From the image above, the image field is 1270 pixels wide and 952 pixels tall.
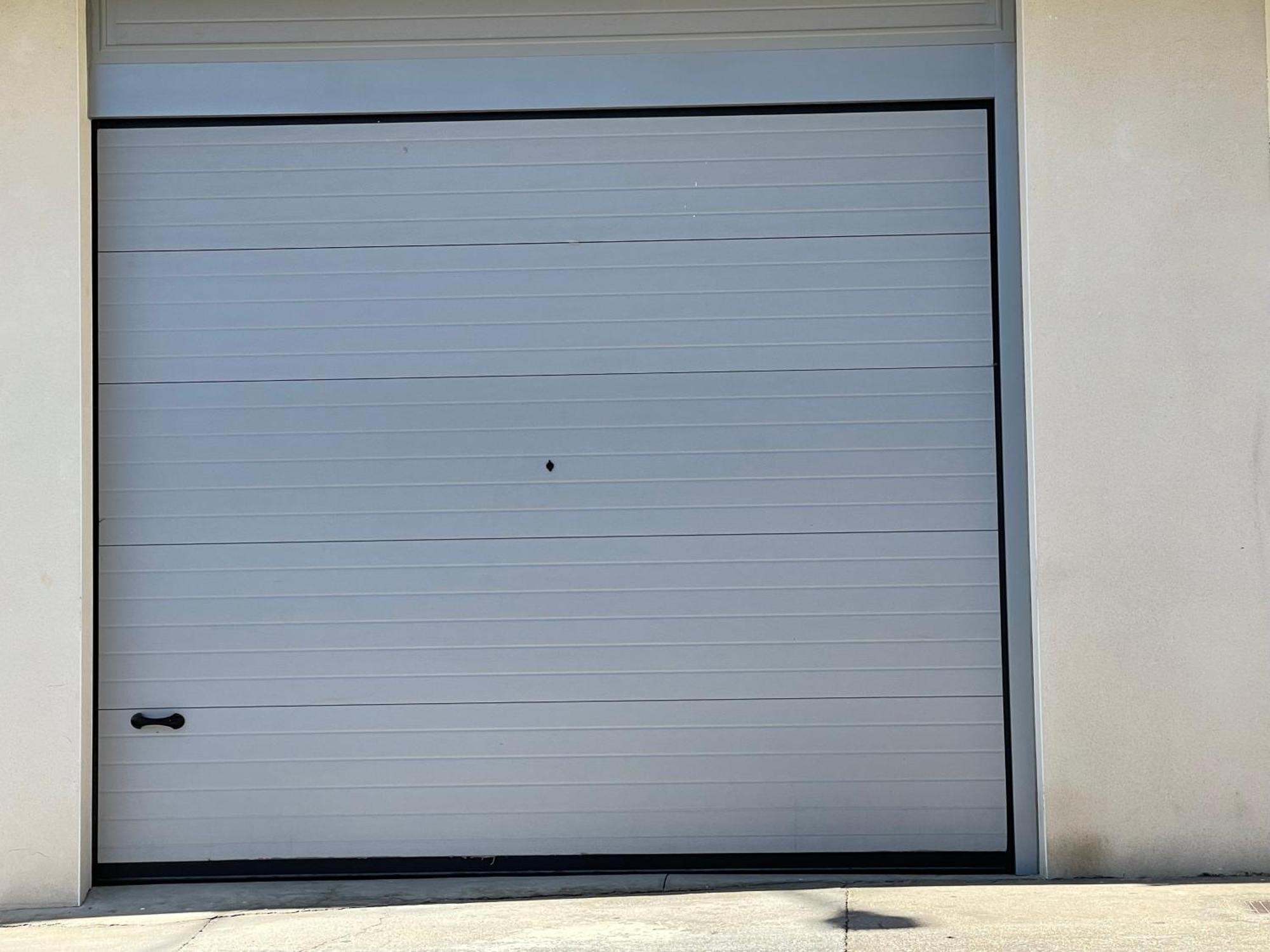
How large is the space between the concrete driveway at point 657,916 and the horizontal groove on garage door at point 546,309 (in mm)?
2199

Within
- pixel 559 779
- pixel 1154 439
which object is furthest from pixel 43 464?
pixel 1154 439

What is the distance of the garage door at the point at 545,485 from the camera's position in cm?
576

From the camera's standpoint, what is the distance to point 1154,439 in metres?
5.48

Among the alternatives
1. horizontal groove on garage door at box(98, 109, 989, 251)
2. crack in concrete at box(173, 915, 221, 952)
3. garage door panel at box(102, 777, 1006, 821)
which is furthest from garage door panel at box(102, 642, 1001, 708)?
horizontal groove on garage door at box(98, 109, 989, 251)

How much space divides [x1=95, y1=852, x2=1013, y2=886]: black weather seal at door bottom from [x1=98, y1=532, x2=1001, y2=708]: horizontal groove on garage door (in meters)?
0.69

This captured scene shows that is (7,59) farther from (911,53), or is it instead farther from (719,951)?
(719,951)

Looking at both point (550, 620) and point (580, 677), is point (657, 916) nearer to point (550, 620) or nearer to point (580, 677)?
point (580, 677)

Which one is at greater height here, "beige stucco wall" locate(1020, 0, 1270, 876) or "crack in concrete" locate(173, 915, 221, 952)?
"beige stucco wall" locate(1020, 0, 1270, 876)

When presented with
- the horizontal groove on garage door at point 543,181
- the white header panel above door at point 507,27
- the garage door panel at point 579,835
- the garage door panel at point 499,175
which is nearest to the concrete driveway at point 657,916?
the garage door panel at point 579,835

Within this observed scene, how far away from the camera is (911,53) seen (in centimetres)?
581

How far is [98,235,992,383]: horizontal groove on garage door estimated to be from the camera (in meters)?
5.81

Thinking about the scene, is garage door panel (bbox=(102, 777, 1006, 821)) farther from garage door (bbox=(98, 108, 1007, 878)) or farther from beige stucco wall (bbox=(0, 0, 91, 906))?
beige stucco wall (bbox=(0, 0, 91, 906))

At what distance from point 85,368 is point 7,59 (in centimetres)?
137

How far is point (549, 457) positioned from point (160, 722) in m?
2.05
